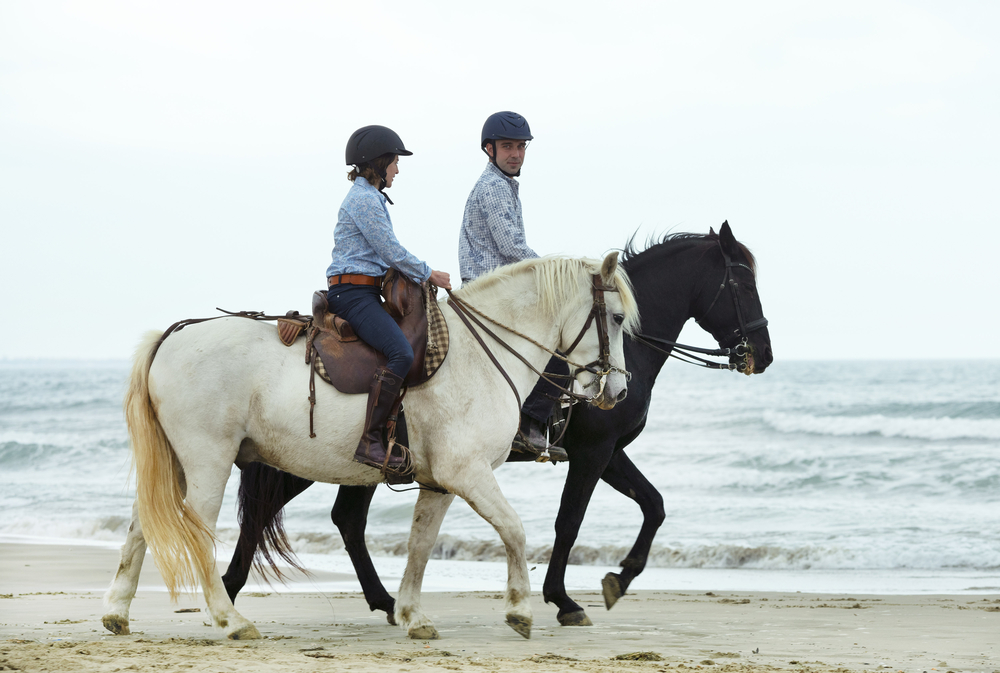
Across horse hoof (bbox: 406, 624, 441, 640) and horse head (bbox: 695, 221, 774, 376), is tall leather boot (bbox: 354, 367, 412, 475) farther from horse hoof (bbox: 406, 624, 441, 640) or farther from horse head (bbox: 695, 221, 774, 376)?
horse head (bbox: 695, 221, 774, 376)

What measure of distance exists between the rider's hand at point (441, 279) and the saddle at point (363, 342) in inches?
4.6

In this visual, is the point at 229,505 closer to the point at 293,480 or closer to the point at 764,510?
the point at 764,510

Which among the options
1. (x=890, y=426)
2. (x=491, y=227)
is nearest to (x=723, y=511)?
(x=491, y=227)

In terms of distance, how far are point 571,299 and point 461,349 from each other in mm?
661

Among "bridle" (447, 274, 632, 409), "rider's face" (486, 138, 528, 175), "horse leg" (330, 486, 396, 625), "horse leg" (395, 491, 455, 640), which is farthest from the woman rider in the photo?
"horse leg" (330, 486, 396, 625)

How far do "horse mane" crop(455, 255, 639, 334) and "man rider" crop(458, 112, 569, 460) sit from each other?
53 centimetres

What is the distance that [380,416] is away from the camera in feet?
14.4

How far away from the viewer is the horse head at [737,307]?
5918 millimetres

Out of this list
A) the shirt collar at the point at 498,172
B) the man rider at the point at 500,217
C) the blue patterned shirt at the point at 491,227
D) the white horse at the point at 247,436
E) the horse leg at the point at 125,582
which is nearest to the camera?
the white horse at the point at 247,436

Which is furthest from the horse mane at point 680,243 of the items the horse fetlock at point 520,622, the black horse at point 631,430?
the horse fetlock at point 520,622

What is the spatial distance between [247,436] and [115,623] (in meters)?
1.10

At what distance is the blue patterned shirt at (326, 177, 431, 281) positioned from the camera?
4578 millimetres

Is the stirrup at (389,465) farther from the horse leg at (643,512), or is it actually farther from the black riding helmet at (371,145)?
the horse leg at (643,512)

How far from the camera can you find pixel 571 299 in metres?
4.98
